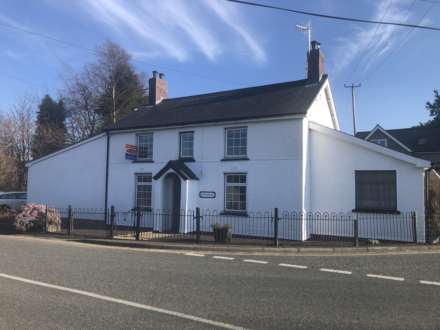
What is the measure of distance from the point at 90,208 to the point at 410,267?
1754 centimetres

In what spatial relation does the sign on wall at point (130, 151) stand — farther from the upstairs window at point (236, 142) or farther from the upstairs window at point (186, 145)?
the upstairs window at point (236, 142)

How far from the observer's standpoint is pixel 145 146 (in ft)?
69.4

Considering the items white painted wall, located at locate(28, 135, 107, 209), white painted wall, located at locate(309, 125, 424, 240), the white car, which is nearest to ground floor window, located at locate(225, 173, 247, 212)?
white painted wall, located at locate(309, 125, 424, 240)

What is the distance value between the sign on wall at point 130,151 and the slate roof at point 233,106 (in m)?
1.19

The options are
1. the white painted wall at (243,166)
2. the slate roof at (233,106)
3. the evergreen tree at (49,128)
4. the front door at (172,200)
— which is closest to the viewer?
the white painted wall at (243,166)

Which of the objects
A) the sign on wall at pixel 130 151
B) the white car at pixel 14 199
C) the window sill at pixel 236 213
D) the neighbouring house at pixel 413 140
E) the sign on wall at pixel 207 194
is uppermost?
the neighbouring house at pixel 413 140

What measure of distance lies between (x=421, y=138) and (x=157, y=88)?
31934 mm

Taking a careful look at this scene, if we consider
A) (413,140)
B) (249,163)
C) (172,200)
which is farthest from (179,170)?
(413,140)

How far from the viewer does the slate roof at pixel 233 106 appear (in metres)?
17.8

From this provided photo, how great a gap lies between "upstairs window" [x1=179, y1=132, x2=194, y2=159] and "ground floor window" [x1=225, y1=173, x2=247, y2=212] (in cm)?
242

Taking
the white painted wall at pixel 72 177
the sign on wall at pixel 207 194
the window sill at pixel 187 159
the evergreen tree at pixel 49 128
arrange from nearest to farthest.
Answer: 1. the sign on wall at pixel 207 194
2. the window sill at pixel 187 159
3. the white painted wall at pixel 72 177
4. the evergreen tree at pixel 49 128

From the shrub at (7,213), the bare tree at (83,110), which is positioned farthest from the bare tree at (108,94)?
the shrub at (7,213)

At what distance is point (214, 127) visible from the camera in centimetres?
1884

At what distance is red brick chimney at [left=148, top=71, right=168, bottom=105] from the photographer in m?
25.1
